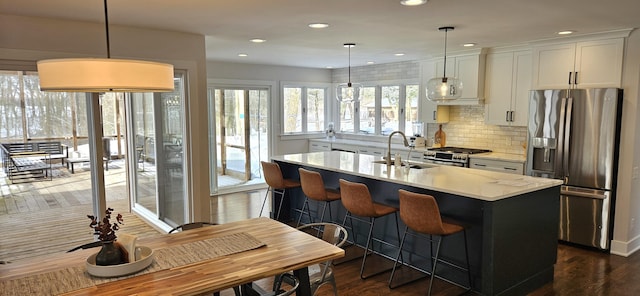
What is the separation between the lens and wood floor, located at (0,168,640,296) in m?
3.49

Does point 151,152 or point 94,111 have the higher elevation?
point 94,111

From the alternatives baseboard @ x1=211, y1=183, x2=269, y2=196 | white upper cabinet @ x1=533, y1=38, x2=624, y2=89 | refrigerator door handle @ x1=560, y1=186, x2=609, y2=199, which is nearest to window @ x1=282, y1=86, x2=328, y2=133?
baseboard @ x1=211, y1=183, x2=269, y2=196

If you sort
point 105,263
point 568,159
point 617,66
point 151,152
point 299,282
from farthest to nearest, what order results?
point 151,152, point 568,159, point 617,66, point 299,282, point 105,263

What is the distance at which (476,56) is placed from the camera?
554 centimetres

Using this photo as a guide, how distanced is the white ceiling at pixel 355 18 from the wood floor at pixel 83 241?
192 centimetres

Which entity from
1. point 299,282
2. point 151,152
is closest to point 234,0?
point 299,282

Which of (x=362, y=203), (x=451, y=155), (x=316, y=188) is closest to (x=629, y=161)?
(x=451, y=155)

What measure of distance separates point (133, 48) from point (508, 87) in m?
4.38

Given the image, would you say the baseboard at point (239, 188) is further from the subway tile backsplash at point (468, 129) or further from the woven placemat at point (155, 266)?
the woven placemat at point (155, 266)

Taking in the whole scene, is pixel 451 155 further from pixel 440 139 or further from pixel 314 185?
pixel 314 185

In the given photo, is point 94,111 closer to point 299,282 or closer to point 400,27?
point 299,282

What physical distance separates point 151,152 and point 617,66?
520 cm

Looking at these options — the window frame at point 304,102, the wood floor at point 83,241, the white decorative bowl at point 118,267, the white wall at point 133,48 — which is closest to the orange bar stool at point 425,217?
the wood floor at point 83,241

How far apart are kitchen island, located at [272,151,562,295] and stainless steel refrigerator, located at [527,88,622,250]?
113 centimetres
